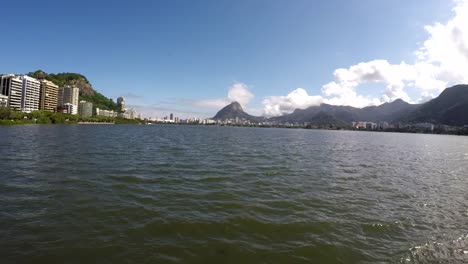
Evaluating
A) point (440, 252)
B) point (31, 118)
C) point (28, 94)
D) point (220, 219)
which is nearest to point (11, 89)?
point (28, 94)

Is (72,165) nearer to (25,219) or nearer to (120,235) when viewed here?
(25,219)

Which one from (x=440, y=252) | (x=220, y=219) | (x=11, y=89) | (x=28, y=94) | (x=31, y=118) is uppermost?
(x=11, y=89)

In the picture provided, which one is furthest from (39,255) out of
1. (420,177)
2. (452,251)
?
(420,177)

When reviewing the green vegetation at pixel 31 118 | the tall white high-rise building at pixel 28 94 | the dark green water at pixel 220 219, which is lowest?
the dark green water at pixel 220 219

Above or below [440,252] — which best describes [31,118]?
above

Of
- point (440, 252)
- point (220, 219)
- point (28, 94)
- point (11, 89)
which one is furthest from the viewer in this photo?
point (28, 94)

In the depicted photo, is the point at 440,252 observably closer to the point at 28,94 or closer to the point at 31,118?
the point at 31,118

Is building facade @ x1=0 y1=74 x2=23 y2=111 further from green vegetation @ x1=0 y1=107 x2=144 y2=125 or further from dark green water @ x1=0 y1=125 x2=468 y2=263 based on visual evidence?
dark green water @ x1=0 y1=125 x2=468 y2=263

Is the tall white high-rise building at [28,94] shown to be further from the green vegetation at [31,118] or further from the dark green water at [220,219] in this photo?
the dark green water at [220,219]

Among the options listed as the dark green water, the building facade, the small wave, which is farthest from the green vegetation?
the small wave

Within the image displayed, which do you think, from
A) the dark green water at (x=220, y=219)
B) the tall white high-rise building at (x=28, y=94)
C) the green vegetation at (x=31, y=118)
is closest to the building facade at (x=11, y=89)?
the tall white high-rise building at (x=28, y=94)

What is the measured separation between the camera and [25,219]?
11.2m

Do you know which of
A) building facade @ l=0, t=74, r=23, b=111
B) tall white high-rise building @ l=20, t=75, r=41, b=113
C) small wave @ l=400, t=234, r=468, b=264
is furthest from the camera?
tall white high-rise building @ l=20, t=75, r=41, b=113

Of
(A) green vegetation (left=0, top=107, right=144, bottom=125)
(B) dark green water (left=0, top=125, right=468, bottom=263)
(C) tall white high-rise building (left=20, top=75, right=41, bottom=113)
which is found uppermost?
(C) tall white high-rise building (left=20, top=75, right=41, bottom=113)
